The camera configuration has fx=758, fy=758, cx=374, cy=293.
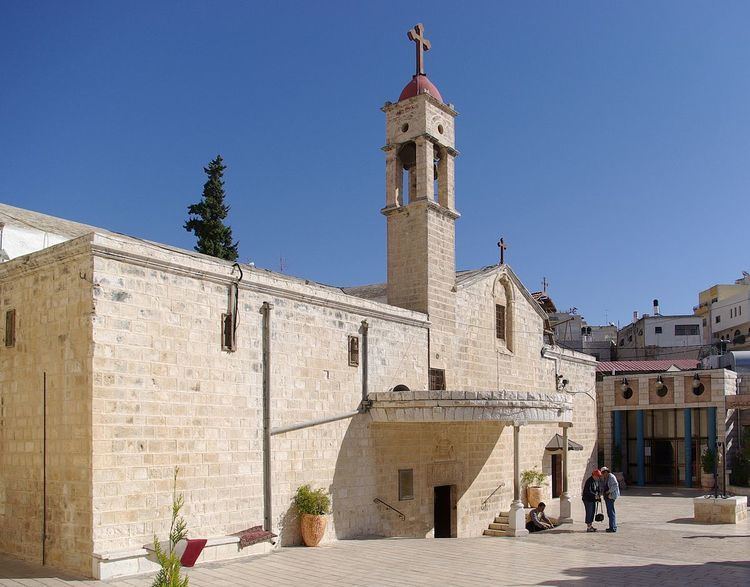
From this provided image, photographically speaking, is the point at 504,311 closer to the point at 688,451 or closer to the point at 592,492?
the point at 592,492

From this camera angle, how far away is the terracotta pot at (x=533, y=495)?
75.7ft

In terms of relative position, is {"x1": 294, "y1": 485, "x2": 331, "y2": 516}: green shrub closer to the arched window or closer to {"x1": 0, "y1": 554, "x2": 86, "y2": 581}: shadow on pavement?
{"x1": 0, "y1": 554, "x2": 86, "y2": 581}: shadow on pavement

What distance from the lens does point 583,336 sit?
55281 mm

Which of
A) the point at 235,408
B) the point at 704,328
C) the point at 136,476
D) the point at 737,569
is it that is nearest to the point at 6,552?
the point at 136,476

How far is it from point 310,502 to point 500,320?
34.4 feet

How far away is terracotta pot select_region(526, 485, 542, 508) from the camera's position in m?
23.1

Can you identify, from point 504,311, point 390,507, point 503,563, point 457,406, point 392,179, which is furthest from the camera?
point 504,311

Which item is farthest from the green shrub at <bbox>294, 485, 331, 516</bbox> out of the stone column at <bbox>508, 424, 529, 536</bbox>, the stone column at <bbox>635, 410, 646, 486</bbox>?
the stone column at <bbox>635, 410, 646, 486</bbox>

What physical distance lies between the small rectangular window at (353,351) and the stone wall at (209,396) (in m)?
0.15

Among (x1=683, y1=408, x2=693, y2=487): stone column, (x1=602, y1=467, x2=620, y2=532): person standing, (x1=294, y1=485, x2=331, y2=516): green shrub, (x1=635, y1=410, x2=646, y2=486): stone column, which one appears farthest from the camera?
(x1=635, y1=410, x2=646, y2=486): stone column

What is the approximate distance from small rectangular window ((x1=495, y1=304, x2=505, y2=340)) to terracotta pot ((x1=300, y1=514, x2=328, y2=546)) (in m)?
10.2

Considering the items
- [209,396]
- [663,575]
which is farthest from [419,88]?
[663,575]

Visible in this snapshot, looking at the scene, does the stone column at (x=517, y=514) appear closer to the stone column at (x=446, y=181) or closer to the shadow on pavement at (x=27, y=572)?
the stone column at (x=446, y=181)

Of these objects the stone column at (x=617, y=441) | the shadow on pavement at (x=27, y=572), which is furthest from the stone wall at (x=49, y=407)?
the stone column at (x=617, y=441)
